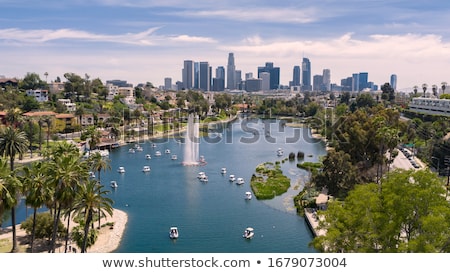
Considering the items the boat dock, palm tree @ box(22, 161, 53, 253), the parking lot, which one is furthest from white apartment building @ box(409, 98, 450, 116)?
palm tree @ box(22, 161, 53, 253)

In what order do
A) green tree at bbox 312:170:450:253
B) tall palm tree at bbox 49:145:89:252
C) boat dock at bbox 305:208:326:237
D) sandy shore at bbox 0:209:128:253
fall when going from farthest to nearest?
1. boat dock at bbox 305:208:326:237
2. sandy shore at bbox 0:209:128:253
3. tall palm tree at bbox 49:145:89:252
4. green tree at bbox 312:170:450:253

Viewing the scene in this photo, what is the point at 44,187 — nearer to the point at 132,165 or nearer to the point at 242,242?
the point at 242,242

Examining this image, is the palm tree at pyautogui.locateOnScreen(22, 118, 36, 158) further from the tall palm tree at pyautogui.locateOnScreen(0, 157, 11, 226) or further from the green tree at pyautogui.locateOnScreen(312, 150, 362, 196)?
the tall palm tree at pyautogui.locateOnScreen(0, 157, 11, 226)

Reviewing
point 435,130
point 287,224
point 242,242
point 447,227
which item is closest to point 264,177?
point 287,224

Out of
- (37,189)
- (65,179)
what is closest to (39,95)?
(37,189)
